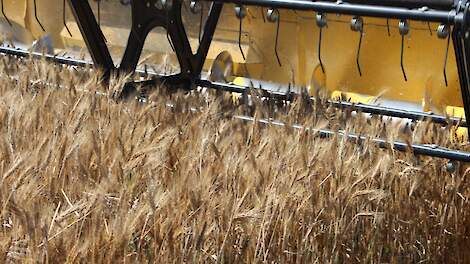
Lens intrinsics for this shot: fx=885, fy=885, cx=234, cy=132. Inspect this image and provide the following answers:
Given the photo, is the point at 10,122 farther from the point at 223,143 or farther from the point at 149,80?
the point at 149,80

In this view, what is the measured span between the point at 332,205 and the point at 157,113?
837 mm

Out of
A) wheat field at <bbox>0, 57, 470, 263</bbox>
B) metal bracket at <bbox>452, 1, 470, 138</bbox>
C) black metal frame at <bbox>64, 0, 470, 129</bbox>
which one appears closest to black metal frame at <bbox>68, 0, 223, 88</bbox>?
A: black metal frame at <bbox>64, 0, 470, 129</bbox>

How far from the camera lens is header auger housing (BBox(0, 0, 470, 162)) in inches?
137

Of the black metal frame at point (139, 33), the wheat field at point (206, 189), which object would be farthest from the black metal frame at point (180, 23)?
the wheat field at point (206, 189)

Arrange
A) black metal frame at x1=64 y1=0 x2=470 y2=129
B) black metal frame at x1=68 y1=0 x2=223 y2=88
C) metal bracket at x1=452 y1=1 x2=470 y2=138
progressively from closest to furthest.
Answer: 1. metal bracket at x1=452 y1=1 x2=470 y2=138
2. black metal frame at x1=64 y1=0 x2=470 y2=129
3. black metal frame at x1=68 y1=0 x2=223 y2=88

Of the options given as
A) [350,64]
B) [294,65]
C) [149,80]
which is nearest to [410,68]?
[350,64]

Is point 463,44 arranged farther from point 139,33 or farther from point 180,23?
point 180,23

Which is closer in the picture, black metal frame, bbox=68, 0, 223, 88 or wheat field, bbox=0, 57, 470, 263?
wheat field, bbox=0, 57, 470, 263

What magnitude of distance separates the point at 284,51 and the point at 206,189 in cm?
309

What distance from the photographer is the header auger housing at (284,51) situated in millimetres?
3477

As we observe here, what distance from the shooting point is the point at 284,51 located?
192 inches

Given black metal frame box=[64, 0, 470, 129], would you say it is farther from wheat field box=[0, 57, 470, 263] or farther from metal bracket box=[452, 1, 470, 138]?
wheat field box=[0, 57, 470, 263]

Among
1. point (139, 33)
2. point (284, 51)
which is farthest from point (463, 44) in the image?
point (284, 51)

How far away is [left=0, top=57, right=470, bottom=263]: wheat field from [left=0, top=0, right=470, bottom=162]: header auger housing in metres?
0.51
